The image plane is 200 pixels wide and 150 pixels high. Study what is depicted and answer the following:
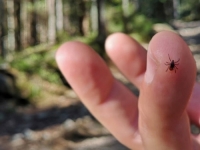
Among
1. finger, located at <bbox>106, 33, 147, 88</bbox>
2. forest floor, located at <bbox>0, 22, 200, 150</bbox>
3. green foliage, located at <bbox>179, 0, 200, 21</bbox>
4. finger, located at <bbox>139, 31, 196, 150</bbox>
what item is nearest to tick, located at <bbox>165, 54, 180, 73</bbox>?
finger, located at <bbox>139, 31, 196, 150</bbox>

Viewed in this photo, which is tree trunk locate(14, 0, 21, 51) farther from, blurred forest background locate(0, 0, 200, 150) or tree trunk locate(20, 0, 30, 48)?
blurred forest background locate(0, 0, 200, 150)

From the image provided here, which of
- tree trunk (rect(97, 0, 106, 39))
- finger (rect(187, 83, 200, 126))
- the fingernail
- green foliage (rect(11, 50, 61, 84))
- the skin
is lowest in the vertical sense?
green foliage (rect(11, 50, 61, 84))

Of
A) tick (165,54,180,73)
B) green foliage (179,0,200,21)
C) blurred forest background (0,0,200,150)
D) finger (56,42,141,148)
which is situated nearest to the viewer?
tick (165,54,180,73)

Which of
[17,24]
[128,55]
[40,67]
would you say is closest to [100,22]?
[40,67]

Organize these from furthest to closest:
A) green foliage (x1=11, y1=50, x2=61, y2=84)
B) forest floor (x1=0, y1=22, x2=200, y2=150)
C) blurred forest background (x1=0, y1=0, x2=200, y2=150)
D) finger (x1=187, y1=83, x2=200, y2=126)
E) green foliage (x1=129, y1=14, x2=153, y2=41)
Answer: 1. green foliage (x1=129, y1=14, x2=153, y2=41)
2. green foliage (x1=11, y1=50, x2=61, y2=84)
3. blurred forest background (x1=0, y1=0, x2=200, y2=150)
4. forest floor (x1=0, y1=22, x2=200, y2=150)
5. finger (x1=187, y1=83, x2=200, y2=126)

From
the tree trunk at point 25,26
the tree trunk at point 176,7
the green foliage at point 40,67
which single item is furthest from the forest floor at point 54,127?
the tree trunk at point 176,7

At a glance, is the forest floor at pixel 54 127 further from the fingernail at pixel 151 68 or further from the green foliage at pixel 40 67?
the fingernail at pixel 151 68

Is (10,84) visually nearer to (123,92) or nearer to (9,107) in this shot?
(9,107)

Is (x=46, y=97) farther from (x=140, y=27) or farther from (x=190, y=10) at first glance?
(x=190, y=10)

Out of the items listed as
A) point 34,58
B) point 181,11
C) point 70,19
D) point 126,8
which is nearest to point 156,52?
point 34,58
